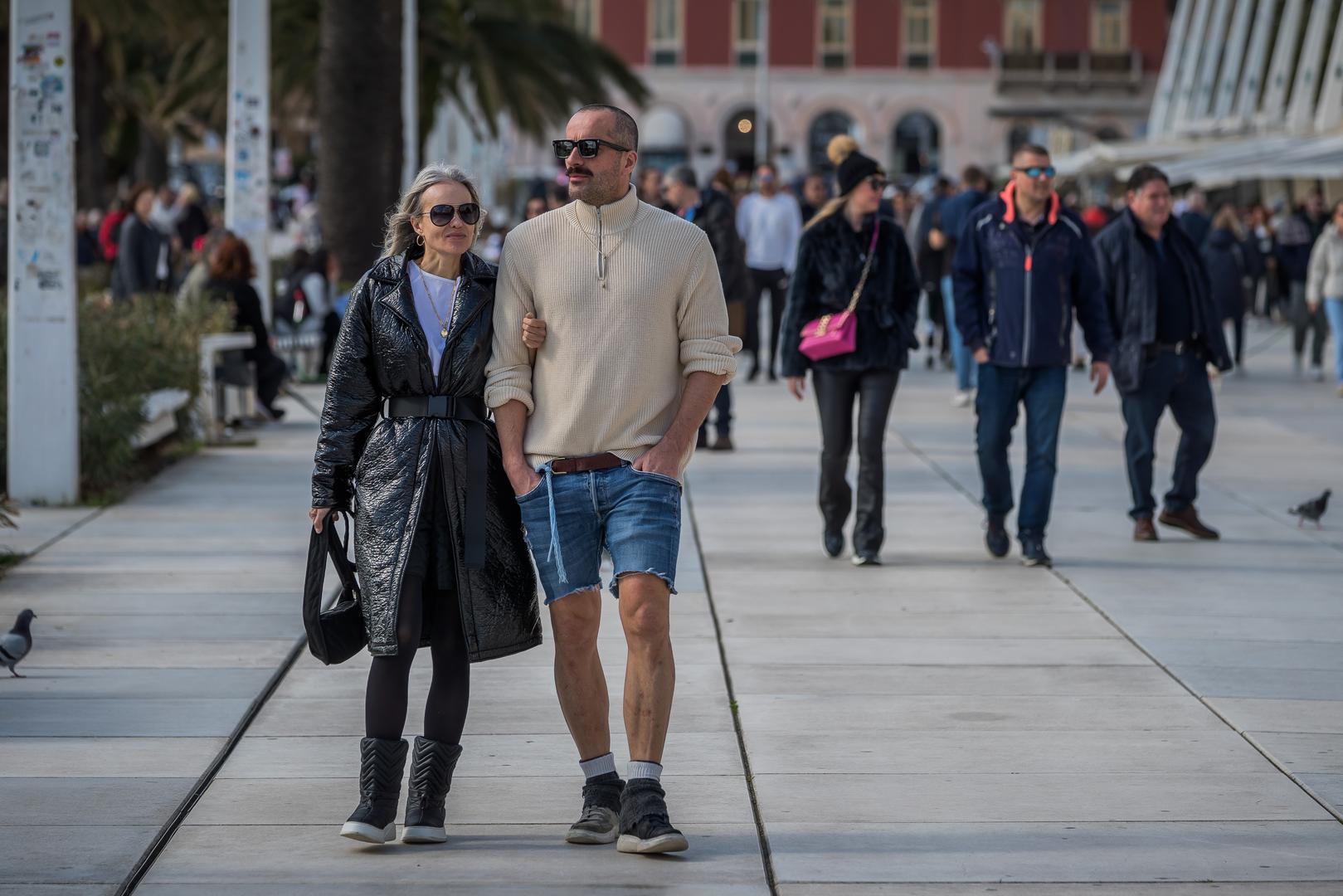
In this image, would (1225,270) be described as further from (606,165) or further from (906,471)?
(606,165)

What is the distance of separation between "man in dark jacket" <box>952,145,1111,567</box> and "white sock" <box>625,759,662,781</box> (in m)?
4.32

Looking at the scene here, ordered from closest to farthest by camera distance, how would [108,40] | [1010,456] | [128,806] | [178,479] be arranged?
[128,806] < [178,479] < [1010,456] < [108,40]

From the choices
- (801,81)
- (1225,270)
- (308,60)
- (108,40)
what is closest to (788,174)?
(801,81)

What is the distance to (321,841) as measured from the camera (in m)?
4.92

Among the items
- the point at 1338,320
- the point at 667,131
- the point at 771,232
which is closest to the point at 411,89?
the point at 771,232

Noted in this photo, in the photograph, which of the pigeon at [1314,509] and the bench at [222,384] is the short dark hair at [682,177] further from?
the pigeon at [1314,509]

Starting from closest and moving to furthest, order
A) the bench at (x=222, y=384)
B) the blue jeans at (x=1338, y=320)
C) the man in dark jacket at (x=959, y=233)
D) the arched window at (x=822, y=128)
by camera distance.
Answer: the bench at (x=222, y=384) → the man in dark jacket at (x=959, y=233) → the blue jeans at (x=1338, y=320) → the arched window at (x=822, y=128)

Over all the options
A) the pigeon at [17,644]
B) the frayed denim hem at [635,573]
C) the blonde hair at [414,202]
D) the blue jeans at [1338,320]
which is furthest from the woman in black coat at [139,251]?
the frayed denim hem at [635,573]

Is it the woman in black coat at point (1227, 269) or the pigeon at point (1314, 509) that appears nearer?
the pigeon at point (1314, 509)

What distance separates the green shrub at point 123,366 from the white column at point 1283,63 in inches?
1392

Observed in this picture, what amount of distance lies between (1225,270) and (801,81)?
59115mm

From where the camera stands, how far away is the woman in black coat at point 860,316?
28.7ft

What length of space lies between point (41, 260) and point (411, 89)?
16565mm

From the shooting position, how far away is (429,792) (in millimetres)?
4883
